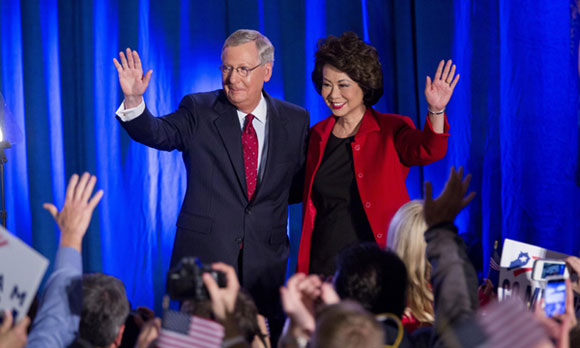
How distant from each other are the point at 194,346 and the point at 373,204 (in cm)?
135

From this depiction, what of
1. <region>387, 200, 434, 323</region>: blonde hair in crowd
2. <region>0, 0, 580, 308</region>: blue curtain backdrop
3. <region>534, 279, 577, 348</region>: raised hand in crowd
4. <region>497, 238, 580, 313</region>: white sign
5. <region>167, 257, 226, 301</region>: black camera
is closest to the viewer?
<region>534, 279, 577, 348</region>: raised hand in crowd

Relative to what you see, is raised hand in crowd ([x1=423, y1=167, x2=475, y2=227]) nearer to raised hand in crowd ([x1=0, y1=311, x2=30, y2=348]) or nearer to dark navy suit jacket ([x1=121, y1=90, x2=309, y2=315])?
raised hand in crowd ([x1=0, y1=311, x2=30, y2=348])

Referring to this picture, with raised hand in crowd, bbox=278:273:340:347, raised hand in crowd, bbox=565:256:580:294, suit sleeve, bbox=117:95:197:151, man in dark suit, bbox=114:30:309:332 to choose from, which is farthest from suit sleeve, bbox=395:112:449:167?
raised hand in crowd, bbox=278:273:340:347

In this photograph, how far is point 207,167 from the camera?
8.84 ft

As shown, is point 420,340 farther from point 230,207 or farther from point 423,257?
point 230,207

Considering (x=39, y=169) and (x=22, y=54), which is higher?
(x=22, y=54)

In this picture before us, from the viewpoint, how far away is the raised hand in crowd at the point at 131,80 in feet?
8.15

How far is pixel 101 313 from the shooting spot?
1608mm

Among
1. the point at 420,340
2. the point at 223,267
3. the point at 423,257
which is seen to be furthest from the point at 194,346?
the point at 423,257

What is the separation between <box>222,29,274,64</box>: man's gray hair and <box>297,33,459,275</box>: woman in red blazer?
0.76 ft

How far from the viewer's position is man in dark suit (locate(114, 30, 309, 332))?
2.68 meters

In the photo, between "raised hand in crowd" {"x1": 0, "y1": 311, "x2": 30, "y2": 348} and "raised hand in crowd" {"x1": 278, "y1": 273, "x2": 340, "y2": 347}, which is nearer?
"raised hand in crowd" {"x1": 0, "y1": 311, "x2": 30, "y2": 348}

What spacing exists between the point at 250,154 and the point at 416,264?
3.17 feet

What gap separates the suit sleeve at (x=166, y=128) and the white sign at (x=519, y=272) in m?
1.30
